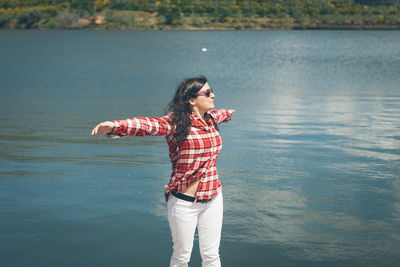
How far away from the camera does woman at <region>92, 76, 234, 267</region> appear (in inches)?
156

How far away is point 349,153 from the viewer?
35.0 feet

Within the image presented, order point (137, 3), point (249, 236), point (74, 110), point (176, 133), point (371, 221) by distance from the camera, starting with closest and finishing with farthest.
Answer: point (176, 133)
point (249, 236)
point (371, 221)
point (74, 110)
point (137, 3)

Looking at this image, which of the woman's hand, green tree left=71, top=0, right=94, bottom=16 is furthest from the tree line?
the woman's hand

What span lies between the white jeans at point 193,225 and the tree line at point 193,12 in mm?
147033

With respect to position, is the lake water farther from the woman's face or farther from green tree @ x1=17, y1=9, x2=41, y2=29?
green tree @ x1=17, y1=9, x2=41, y2=29

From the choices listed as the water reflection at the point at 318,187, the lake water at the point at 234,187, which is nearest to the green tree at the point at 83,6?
the lake water at the point at 234,187

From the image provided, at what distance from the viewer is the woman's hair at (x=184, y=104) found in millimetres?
3945

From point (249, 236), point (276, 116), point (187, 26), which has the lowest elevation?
point (249, 236)

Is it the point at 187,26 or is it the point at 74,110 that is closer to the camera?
the point at 74,110

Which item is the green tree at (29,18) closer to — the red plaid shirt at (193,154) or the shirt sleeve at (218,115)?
the shirt sleeve at (218,115)

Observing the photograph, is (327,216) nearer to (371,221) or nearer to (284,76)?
(371,221)

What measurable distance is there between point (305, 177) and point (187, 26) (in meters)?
141

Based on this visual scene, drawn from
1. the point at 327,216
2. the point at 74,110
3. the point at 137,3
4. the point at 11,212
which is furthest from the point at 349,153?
the point at 137,3

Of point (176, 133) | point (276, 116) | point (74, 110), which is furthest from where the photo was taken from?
point (74, 110)
